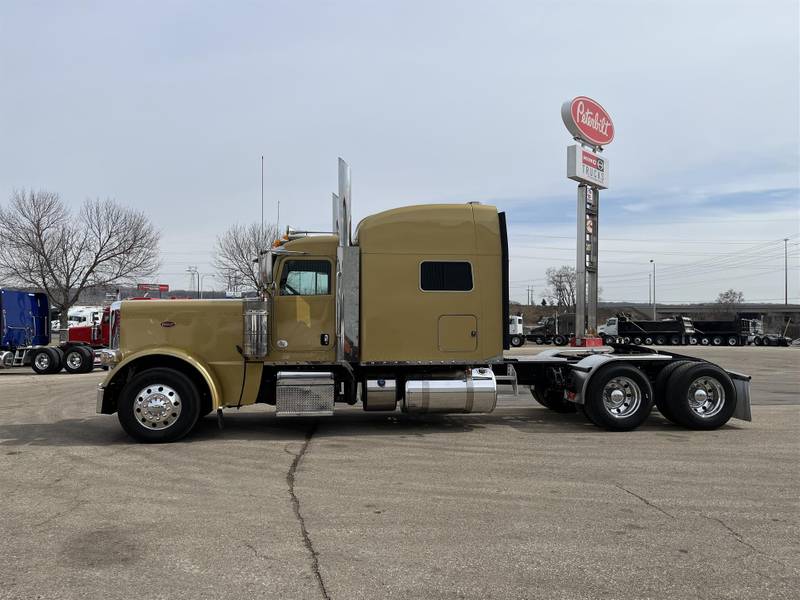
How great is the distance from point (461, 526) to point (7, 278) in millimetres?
40976

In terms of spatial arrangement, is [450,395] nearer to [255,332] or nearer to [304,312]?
[304,312]

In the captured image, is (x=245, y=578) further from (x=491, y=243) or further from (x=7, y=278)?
(x=7, y=278)

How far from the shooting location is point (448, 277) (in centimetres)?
866

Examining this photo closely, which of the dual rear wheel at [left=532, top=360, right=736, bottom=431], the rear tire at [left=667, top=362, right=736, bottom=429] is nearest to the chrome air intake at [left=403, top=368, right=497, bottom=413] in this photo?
the dual rear wheel at [left=532, top=360, right=736, bottom=431]

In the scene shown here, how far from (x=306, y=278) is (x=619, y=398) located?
15.6 ft

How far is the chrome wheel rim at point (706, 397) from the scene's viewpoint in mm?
9039

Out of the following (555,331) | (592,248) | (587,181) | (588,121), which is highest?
(588,121)

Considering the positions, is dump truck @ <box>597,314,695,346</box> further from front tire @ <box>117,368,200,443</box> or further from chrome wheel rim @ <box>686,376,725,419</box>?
front tire @ <box>117,368,200,443</box>

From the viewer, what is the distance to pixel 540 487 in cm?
594

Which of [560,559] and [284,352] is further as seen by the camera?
[284,352]

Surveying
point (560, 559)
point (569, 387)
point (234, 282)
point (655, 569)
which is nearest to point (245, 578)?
point (560, 559)

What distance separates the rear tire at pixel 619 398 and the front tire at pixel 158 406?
5.42 m

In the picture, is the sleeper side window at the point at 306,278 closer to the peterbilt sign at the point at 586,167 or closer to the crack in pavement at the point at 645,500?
the crack in pavement at the point at 645,500

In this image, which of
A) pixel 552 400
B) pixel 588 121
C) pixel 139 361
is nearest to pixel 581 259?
pixel 588 121
